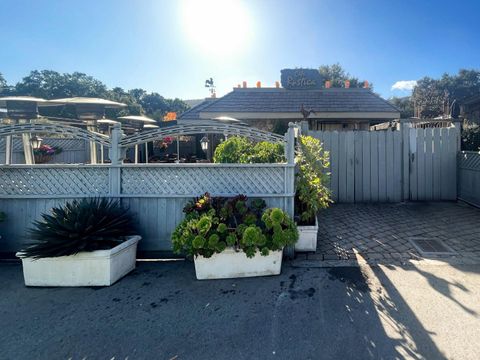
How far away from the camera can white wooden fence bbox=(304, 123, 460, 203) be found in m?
6.18

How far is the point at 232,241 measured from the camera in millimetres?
3049

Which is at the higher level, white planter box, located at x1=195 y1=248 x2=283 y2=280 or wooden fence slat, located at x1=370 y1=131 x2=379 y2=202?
wooden fence slat, located at x1=370 y1=131 x2=379 y2=202

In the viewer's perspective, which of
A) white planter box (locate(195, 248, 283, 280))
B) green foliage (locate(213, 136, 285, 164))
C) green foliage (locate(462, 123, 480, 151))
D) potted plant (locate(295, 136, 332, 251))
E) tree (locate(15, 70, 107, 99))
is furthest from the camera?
tree (locate(15, 70, 107, 99))

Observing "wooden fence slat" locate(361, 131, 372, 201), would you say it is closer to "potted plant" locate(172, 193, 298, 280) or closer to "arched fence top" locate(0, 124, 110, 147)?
"potted plant" locate(172, 193, 298, 280)

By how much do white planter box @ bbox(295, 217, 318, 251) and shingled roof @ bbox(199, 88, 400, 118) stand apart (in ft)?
26.8

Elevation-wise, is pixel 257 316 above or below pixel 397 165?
below

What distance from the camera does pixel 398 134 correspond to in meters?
6.17

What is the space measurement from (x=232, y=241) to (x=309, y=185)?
1563 millimetres

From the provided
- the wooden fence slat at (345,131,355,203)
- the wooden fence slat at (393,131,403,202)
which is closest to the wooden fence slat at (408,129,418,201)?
the wooden fence slat at (393,131,403,202)

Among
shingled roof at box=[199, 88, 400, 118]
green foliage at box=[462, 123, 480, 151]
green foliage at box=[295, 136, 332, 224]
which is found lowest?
green foliage at box=[295, 136, 332, 224]

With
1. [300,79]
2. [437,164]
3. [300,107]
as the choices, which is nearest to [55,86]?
[300,79]

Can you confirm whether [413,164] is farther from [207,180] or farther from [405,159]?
[207,180]

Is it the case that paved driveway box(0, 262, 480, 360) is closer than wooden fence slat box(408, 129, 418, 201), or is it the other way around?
paved driveway box(0, 262, 480, 360)

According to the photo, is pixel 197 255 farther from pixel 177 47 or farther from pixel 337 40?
pixel 337 40
